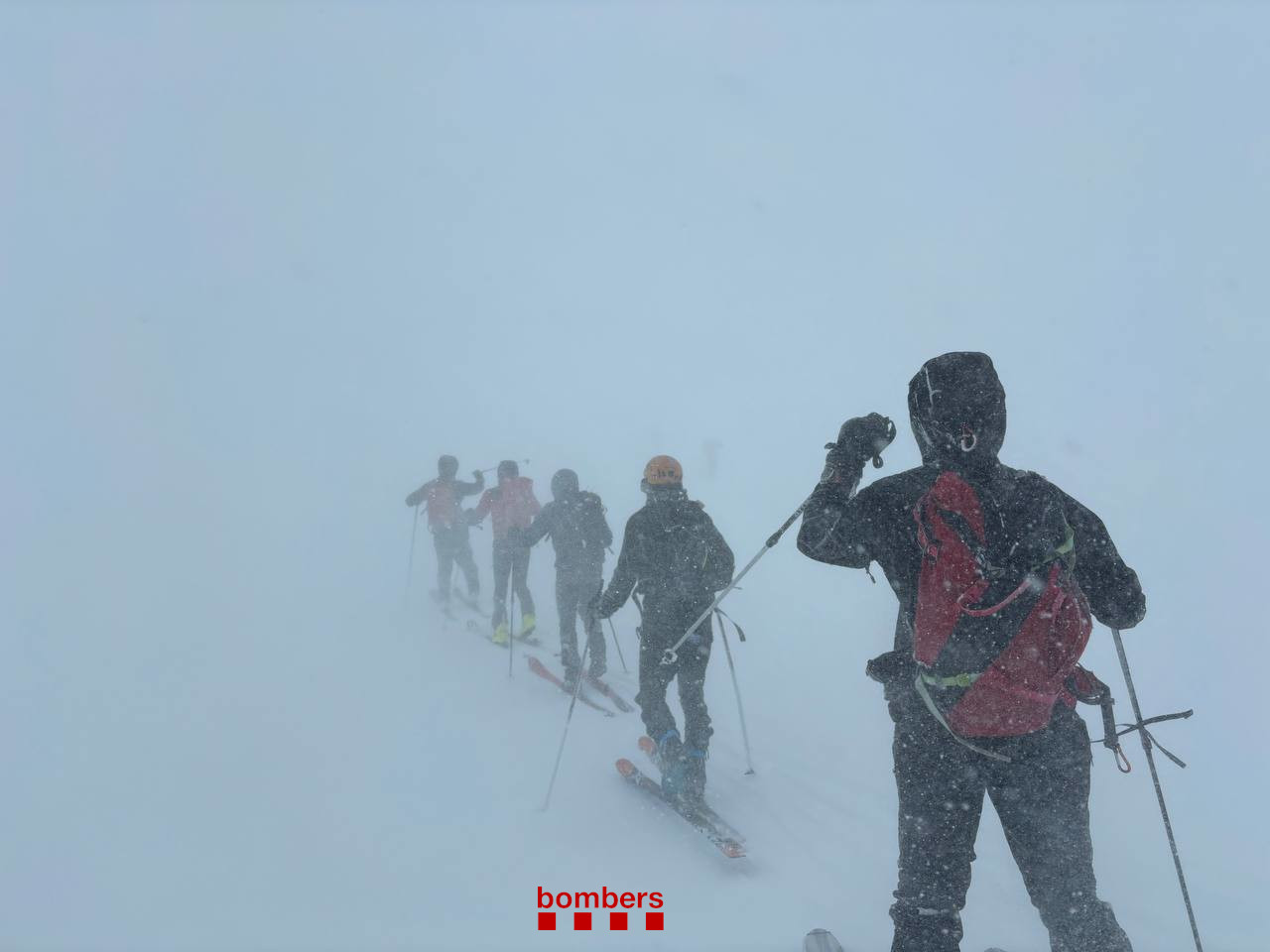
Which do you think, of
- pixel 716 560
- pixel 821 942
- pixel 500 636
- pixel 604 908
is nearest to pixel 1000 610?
pixel 821 942

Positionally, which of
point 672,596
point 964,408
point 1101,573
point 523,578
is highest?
point 523,578

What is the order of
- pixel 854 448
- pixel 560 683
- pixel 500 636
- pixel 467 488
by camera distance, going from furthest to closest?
pixel 467 488
pixel 500 636
pixel 560 683
pixel 854 448

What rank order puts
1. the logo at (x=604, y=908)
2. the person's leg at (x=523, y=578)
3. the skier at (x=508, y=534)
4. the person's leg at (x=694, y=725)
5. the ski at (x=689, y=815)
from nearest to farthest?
the logo at (x=604, y=908), the ski at (x=689, y=815), the person's leg at (x=694, y=725), the person's leg at (x=523, y=578), the skier at (x=508, y=534)

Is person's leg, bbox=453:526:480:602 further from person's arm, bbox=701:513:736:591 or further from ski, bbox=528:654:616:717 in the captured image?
person's arm, bbox=701:513:736:591

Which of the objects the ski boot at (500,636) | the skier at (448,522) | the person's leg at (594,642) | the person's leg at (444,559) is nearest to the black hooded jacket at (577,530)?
the person's leg at (594,642)

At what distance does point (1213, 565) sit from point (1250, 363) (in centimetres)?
2454

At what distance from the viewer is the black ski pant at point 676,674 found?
5.42 m

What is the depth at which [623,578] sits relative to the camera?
565cm

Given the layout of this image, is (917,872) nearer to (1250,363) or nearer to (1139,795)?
(1139,795)

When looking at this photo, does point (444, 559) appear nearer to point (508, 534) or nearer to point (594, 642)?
point (508, 534)

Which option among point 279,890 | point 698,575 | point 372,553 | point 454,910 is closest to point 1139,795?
point 698,575

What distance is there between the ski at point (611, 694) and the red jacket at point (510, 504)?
2.77 m

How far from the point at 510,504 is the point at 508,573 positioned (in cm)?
95

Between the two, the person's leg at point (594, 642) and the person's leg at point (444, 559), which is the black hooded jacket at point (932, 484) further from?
the person's leg at point (444, 559)
